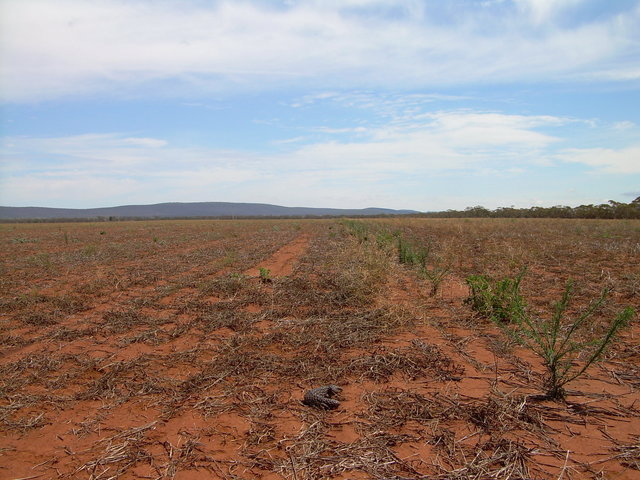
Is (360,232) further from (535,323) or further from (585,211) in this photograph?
(585,211)

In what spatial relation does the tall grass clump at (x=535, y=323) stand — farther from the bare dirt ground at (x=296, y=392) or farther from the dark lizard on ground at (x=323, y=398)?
the dark lizard on ground at (x=323, y=398)

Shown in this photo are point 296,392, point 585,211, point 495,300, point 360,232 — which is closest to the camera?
point 296,392

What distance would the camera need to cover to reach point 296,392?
11.7 feet

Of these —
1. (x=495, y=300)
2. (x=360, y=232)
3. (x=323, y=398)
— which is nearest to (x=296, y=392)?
(x=323, y=398)

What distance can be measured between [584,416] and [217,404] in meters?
2.89

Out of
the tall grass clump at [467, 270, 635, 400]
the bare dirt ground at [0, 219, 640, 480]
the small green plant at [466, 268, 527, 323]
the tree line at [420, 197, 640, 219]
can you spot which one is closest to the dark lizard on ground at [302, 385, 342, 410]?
the bare dirt ground at [0, 219, 640, 480]

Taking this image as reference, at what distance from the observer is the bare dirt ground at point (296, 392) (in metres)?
2.55

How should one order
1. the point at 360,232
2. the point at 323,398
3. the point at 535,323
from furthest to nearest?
the point at 360,232
the point at 535,323
the point at 323,398

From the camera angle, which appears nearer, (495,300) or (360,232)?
(495,300)

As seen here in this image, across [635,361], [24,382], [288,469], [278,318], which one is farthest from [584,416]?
[24,382]

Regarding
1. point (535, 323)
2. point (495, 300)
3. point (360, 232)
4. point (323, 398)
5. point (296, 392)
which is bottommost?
point (296, 392)

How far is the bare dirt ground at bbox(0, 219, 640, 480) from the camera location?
2.55 m

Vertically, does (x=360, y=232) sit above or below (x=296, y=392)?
above

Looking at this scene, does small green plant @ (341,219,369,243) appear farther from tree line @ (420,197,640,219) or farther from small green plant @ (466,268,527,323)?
tree line @ (420,197,640,219)
